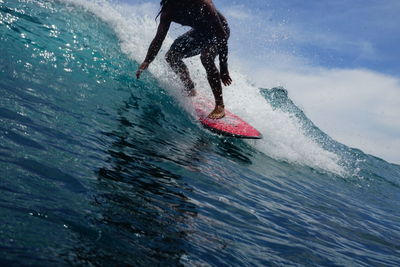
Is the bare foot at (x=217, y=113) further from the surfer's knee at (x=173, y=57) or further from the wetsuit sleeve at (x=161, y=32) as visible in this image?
the wetsuit sleeve at (x=161, y=32)

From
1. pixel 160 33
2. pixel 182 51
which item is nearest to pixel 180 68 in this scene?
pixel 182 51

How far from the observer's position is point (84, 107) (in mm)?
4145

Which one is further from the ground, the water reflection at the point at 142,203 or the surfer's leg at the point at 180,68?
the surfer's leg at the point at 180,68

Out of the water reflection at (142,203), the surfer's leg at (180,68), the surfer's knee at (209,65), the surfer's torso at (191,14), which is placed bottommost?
the water reflection at (142,203)

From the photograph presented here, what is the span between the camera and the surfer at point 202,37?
17.9 ft

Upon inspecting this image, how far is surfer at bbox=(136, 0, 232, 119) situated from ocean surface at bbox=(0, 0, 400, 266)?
2.96ft

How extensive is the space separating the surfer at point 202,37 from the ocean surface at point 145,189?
0.90 m

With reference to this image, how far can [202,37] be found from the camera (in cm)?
599

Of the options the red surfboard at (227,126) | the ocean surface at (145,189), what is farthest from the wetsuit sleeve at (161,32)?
the red surfboard at (227,126)

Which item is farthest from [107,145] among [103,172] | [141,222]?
[141,222]

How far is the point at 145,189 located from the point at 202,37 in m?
4.24

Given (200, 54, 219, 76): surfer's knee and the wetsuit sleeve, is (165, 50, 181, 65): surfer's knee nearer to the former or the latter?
the wetsuit sleeve

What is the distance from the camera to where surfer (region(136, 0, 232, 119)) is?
545 centimetres

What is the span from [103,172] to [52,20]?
37.2 ft
